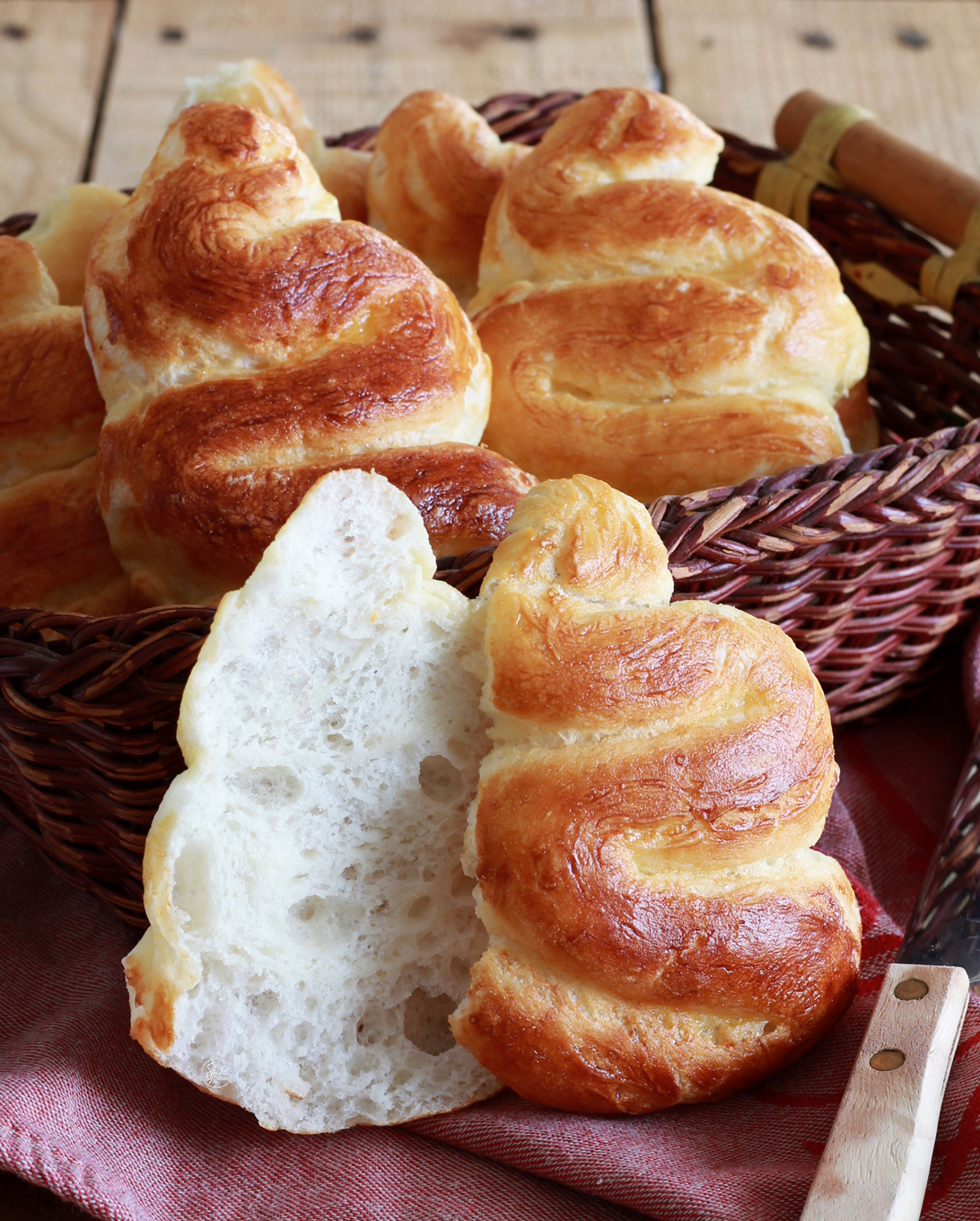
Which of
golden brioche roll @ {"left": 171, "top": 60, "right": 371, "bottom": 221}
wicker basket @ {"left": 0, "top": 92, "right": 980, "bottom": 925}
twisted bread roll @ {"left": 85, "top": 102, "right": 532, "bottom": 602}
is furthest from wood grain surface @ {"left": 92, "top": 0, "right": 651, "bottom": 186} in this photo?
twisted bread roll @ {"left": 85, "top": 102, "right": 532, "bottom": 602}

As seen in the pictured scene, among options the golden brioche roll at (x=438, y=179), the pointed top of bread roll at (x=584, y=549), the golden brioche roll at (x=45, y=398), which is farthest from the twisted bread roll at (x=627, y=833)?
the golden brioche roll at (x=438, y=179)

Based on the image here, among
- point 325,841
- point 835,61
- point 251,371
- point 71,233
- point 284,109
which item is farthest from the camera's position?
point 835,61

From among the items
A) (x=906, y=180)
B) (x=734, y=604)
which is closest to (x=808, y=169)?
(x=906, y=180)

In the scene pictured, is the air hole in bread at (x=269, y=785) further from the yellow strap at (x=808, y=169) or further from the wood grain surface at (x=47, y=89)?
the wood grain surface at (x=47, y=89)

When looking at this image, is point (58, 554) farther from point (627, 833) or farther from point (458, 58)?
point (458, 58)

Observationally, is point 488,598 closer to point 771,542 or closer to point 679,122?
point 771,542

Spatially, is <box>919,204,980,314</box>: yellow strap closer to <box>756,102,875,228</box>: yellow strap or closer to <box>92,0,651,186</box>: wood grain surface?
<box>756,102,875,228</box>: yellow strap
